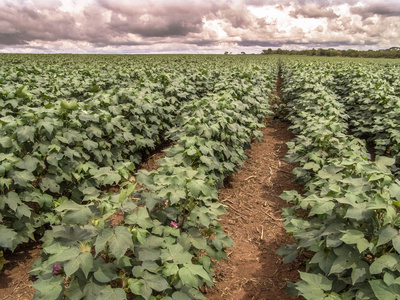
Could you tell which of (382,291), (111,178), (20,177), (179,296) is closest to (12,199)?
(20,177)

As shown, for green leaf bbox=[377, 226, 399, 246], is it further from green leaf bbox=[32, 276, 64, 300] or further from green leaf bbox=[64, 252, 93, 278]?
green leaf bbox=[32, 276, 64, 300]

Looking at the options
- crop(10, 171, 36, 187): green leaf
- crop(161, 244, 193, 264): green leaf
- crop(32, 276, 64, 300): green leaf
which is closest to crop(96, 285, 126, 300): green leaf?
crop(32, 276, 64, 300): green leaf

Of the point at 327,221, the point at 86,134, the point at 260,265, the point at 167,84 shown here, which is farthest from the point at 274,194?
the point at 167,84

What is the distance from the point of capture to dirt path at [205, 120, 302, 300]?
304 cm

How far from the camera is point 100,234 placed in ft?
5.83

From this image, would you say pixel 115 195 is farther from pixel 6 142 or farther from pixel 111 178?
pixel 6 142

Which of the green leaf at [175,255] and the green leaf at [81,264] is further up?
the green leaf at [81,264]

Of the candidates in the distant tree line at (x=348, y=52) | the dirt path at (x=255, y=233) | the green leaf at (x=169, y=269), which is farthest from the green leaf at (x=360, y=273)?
the distant tree line at (x=348, y=52)

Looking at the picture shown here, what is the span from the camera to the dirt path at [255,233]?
9.96ft

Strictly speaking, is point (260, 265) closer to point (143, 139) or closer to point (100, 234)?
point (100, 234)

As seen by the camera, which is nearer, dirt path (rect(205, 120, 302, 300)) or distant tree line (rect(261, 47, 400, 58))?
dirt path (rect(205, 120, 302, 300))

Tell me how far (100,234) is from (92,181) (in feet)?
8.96

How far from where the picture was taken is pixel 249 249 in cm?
371

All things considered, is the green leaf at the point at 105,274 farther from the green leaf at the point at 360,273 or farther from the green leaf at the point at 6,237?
the green leaf at the point at 6,237
